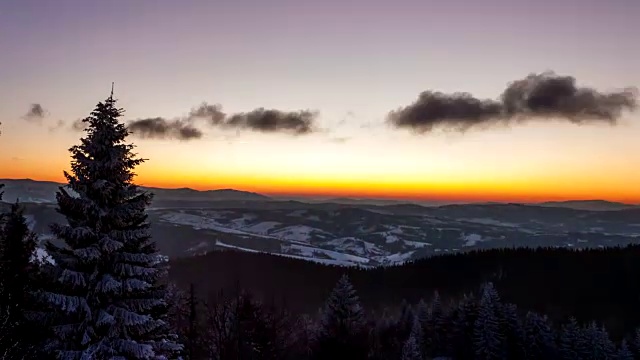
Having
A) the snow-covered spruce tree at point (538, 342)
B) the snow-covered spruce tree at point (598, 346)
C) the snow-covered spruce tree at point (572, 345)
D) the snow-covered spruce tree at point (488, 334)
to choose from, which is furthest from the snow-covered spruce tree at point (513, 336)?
the snow-covered spruce tree at point (598, 346)

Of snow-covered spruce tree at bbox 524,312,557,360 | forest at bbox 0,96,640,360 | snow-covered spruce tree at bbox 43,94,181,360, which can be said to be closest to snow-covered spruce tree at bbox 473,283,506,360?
forest at bbox 0,96,640,360

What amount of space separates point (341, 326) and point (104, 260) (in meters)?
33.0

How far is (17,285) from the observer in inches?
840

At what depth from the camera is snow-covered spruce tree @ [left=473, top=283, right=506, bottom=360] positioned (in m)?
75.2

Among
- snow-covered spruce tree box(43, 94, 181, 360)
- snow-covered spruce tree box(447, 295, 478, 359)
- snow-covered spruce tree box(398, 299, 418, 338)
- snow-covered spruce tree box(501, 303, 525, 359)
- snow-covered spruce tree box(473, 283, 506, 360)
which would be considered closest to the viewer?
snow-covered spruce tree box(43, 94, 181, 360)

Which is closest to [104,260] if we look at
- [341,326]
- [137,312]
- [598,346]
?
[137,312]

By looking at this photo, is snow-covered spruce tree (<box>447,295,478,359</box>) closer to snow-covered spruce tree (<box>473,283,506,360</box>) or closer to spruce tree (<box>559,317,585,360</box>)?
snow-covered spruce tree (<box>473,283,506,360</box>)

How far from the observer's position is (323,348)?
147 feet

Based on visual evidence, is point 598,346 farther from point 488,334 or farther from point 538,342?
point 488,334

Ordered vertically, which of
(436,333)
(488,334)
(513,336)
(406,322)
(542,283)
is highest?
(488,334)

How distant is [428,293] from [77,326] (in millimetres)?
168733

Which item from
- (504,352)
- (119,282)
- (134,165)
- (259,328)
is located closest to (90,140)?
(134,165)

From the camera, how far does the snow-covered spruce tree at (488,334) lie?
75.2 meters

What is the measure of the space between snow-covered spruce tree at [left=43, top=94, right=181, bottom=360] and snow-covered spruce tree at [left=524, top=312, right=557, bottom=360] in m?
71.5
